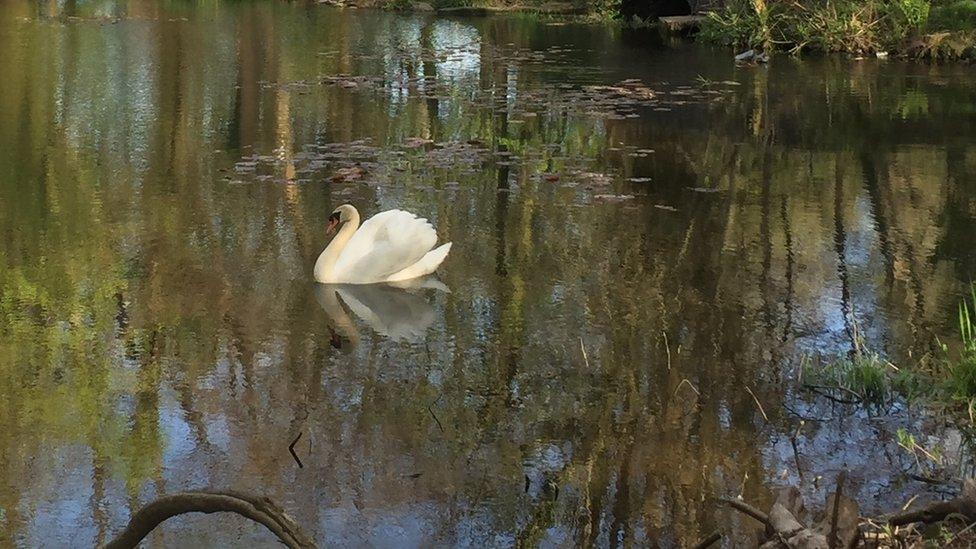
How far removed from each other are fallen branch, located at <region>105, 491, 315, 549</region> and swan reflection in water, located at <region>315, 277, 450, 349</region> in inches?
188

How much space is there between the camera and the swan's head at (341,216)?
908 centimetres

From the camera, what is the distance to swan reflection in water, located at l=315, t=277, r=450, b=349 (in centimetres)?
798

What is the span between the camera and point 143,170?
12.6 meters

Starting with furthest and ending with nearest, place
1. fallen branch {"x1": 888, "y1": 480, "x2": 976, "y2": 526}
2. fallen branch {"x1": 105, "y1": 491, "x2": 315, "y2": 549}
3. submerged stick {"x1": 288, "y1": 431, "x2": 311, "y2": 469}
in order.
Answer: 1. submerged stick {"x1": 288, "y1": 431, "x2": 311, "y2": 469}
2. fallen branch {"x1": 888, "y1": 480, "x2": 976, "y2": 526}
3. fallen branch {"x1": 105, "y1": 491, "x2": 315, "y2": 549}

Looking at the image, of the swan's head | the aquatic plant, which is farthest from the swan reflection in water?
the aquatic plant

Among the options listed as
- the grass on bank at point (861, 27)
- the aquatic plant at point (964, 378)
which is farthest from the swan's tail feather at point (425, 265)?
the grass on bank at point (861, 27)

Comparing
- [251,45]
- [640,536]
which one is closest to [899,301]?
[640,536]

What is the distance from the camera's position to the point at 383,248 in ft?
29.1

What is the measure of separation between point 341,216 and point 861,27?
1820 cm

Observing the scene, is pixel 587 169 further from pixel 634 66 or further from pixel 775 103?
pixel 634 66

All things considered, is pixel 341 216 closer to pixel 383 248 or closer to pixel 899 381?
pixel 383 248

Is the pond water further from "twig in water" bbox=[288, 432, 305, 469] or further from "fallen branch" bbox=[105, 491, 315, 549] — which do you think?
"fallen branch" bbox=[105, 491, 315, 549]

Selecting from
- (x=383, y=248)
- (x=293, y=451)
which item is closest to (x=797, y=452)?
(x=293, y=451)

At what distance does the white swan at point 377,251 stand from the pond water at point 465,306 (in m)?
0.20
